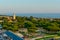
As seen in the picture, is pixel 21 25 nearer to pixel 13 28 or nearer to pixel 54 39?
pixel 13 28

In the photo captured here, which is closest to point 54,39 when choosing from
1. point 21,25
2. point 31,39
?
point 31,39

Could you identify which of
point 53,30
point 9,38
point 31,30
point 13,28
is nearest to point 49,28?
point 53,30

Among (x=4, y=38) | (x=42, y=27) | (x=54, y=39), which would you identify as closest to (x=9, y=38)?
(x=4, y=38)

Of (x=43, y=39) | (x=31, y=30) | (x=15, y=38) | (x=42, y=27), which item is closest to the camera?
(x=15, y=38)

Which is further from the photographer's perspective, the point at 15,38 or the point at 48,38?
the point at 48,38

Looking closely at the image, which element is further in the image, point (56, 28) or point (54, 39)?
point (56, 28)

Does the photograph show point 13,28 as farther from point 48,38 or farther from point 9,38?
point 48,38

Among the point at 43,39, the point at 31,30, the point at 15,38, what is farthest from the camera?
the point at 31,30

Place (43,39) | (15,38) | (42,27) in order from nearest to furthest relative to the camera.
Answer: (15,38) → (43,39) → (42,27)

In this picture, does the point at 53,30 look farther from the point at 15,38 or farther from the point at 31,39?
the point at 15,38

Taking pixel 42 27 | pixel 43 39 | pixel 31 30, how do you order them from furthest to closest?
pixel 42 27 < pixel 31 30 < pixel 43 39
